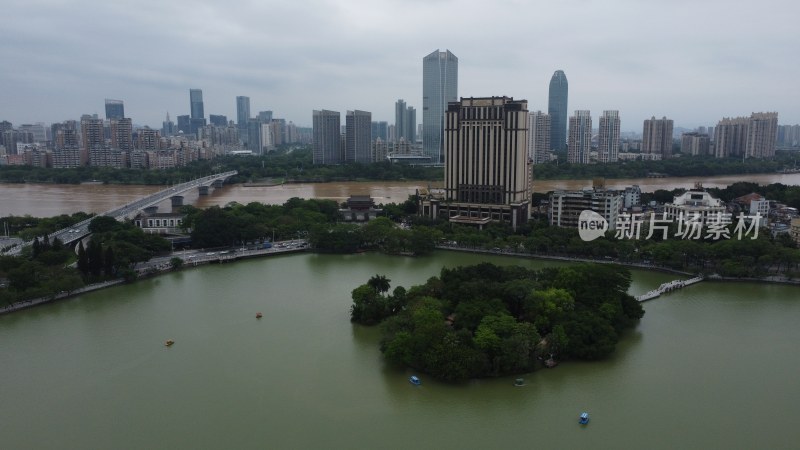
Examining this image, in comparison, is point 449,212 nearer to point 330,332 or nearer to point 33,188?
point 330,332

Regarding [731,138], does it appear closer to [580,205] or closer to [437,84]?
[437,84]

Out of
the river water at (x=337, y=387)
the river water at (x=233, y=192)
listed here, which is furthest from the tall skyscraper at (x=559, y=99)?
the river water at (x=337, y=387)

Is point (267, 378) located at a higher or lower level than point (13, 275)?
lower

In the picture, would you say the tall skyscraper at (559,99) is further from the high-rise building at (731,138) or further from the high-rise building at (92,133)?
the high-rise building at (92,133)

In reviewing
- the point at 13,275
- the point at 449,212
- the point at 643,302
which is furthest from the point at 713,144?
the point at 13,275

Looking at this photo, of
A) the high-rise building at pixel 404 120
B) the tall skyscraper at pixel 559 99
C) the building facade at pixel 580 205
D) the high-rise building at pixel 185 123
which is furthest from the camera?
the high-rise building at pixel 185 123

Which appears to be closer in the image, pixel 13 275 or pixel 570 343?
pixel 570 343
